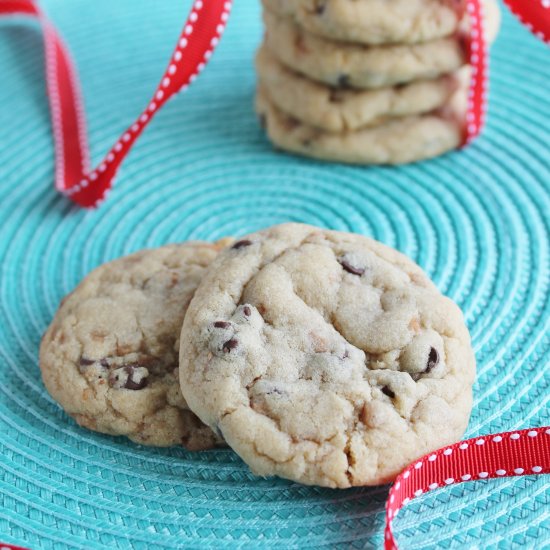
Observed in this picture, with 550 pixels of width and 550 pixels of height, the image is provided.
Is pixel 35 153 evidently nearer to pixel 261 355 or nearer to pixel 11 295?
pixel 11 295

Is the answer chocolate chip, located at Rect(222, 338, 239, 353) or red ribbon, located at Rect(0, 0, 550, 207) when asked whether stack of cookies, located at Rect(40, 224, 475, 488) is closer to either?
chocolate chip, located at Rect(222, 338, 239, 353)

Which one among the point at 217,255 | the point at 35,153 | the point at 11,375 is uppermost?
the point at 217,255

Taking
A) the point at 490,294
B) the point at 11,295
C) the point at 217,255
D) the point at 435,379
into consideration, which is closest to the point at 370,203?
the point at 490,294

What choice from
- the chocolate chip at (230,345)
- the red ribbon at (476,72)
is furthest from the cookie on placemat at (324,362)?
the red ribbon at (476,72)

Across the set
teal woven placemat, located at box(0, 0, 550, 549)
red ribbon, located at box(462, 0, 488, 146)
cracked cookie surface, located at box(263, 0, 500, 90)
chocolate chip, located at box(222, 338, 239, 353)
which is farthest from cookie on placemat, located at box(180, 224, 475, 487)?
red ribbon, located at box(462, 0, 488, 146)

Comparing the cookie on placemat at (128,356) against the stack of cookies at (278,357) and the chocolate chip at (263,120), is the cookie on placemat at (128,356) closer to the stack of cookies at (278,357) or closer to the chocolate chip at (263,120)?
the stack of cookies at (278,357)
